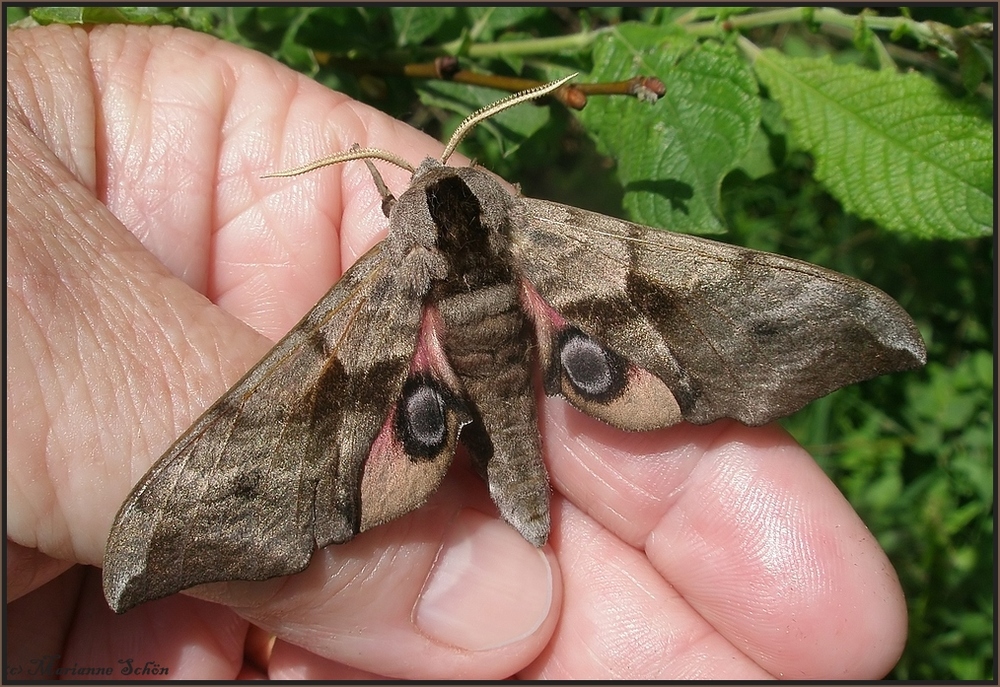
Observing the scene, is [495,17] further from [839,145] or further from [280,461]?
[280,461]

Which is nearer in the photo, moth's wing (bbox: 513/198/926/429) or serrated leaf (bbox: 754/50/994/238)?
moth's wing (bbox: 513/198/926/429)

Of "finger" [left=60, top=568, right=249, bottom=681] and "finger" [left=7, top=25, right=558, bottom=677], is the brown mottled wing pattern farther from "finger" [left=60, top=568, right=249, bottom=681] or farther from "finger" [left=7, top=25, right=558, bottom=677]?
"finger" [left=60, top=568, right=249, bottom=681]

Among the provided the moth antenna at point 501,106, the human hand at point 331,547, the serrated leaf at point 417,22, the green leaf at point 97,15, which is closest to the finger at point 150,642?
the human hand at point 331,547

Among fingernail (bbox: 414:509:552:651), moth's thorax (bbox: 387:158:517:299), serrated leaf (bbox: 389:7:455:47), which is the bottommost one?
fingernail (bbox: 414:509:552:651)

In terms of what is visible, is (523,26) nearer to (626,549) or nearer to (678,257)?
(678,257)

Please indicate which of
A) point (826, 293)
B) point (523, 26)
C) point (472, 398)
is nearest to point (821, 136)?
point (826, 293)

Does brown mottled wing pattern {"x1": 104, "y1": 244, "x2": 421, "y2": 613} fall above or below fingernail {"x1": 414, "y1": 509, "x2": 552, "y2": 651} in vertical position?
above

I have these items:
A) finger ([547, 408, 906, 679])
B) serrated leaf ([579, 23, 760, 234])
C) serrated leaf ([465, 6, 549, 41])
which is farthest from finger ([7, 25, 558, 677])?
serrated leaf ([465, 6, 549, 41])
